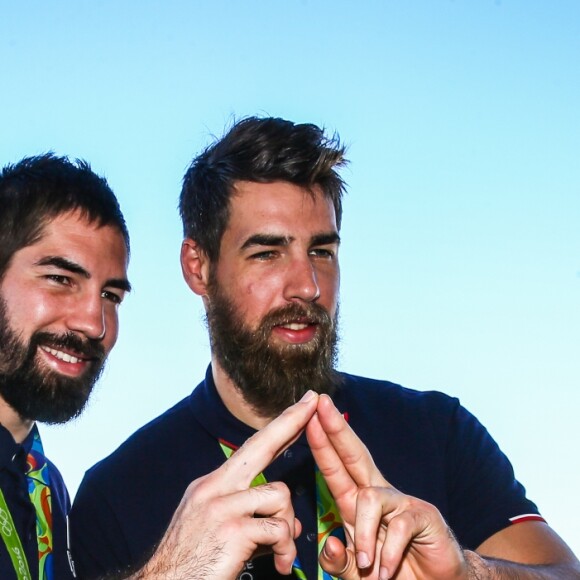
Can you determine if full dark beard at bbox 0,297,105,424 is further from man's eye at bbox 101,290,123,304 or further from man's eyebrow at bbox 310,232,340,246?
man's eyebrow at bbox 310,232,340,246

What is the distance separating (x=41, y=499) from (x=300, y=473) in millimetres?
1438

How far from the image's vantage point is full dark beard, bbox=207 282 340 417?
15.4ft

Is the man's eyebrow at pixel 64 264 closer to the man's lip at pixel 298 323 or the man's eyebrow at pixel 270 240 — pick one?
the man's eyebrow at pixel 270 240

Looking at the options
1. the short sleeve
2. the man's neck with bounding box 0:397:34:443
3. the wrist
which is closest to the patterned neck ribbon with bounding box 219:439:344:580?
the short sleeve

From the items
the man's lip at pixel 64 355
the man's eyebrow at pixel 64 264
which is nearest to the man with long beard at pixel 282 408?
the man's lip at pixel 64 355

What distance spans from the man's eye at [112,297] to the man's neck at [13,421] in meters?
0.86

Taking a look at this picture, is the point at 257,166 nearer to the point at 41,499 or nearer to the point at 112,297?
the point at 112,297

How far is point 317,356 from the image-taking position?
4.77 metres

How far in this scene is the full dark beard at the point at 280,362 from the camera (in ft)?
15.4

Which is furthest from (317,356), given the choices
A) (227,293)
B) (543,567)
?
(543,567)

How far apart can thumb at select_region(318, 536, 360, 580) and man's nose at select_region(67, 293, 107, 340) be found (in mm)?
2341

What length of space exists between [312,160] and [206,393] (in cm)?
154

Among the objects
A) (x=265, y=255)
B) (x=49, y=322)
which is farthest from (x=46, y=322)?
(x=265, y=255)

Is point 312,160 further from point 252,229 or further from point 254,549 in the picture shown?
point 254,549
